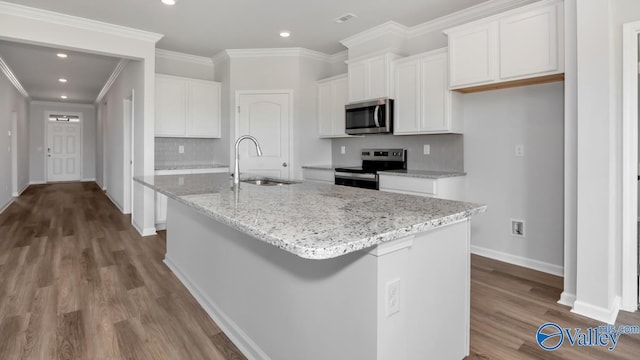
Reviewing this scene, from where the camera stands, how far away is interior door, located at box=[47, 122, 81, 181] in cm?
1056

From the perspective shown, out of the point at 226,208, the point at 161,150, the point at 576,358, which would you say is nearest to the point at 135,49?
the point at 161,150

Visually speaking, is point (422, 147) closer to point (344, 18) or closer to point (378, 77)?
point (378, 77)

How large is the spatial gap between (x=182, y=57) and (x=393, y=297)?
5.17 meters

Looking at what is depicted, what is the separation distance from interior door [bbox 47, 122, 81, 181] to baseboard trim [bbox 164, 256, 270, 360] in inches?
412

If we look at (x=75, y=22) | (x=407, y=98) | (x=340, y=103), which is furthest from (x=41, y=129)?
(x=407, y=98)

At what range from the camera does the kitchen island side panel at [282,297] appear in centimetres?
124

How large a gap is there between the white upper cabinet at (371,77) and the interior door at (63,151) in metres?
10.3

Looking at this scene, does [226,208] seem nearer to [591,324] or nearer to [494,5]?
[591,324]

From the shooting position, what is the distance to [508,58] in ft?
9.84

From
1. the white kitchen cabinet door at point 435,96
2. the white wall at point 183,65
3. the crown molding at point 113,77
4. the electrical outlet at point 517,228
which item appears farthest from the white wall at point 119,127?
the electrical outlet at point 517,228

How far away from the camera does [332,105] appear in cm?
497

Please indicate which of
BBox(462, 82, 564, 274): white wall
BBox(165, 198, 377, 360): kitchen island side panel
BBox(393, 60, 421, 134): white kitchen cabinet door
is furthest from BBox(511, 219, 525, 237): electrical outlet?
BBox(165, 198, 377, 360): kitchen island side panel

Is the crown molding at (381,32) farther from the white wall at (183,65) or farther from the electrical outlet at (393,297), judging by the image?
the electrical outlet at (393,297)

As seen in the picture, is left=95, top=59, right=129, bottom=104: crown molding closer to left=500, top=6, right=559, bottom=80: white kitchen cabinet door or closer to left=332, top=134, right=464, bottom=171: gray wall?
left=332, top=134, right=464, bottom=171: gray wall
